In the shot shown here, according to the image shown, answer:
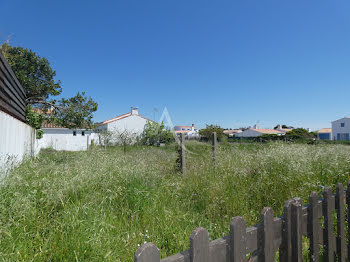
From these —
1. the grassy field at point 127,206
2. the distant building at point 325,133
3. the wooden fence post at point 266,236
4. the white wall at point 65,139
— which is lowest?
the grassy field at point 127,206

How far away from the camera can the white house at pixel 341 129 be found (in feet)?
146

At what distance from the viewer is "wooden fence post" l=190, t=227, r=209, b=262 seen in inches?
34.8

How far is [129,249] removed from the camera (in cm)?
198

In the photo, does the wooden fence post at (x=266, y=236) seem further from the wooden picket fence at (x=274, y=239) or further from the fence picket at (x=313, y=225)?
the fence picket at (x=313, y=225)

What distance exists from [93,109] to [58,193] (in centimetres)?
759

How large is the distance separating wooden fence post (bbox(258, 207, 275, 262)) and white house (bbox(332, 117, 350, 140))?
2203 inches

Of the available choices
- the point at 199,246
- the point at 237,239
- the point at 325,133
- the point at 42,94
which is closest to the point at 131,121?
the point at 42,94

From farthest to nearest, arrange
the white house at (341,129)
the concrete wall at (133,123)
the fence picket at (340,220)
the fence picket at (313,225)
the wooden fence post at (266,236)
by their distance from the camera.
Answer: the white house at (341,129)
the concrete wall at (133,123)
the fence picket at (340,220)
the fence picket at (313,225)
the wooden fence post at (266,236)

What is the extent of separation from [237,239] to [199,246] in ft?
0.89

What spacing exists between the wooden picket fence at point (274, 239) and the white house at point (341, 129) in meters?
55.1

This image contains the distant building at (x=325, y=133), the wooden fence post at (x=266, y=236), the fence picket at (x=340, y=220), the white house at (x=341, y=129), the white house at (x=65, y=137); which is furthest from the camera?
the distant building at (x=325, y=133)

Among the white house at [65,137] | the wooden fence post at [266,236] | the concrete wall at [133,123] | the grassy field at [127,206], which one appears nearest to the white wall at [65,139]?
the white house at [65,137]

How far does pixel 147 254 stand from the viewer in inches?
31.0

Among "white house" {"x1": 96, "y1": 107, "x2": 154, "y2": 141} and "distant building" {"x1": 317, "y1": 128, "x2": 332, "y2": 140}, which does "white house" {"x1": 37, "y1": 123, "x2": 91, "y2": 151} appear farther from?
"distant building" {"x1": 317, "y1": 128, "x2": 332, "y2": 140}
